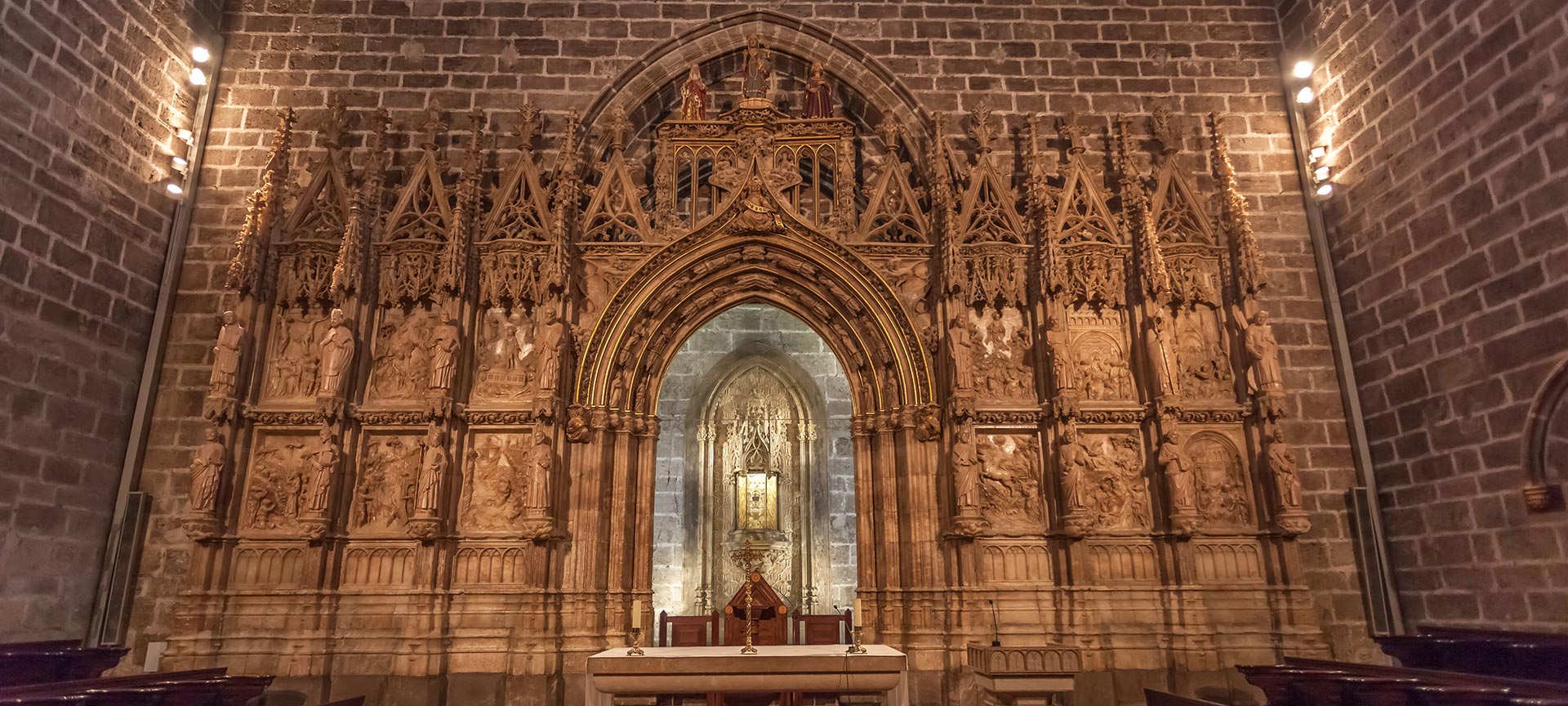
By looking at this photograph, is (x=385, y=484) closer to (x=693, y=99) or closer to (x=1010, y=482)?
(x=693, y=99)

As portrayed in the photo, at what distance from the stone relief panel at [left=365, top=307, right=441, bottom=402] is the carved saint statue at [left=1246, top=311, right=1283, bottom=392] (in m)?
9.25

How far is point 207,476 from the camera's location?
8773 mm

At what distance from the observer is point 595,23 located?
11.7 m

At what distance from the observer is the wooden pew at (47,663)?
6410 mm

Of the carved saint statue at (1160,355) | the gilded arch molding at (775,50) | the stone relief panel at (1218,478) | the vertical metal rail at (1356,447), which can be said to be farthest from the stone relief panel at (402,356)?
Answer: the vertical metal rail at (1356,447)

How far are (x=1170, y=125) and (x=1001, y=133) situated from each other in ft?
6.97

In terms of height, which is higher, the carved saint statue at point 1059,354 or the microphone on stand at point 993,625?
the carved saint statue at point 1059,354

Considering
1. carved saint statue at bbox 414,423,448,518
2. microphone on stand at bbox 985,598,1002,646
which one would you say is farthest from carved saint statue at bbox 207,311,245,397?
microphone on stand at bbox 985,598,1002,646

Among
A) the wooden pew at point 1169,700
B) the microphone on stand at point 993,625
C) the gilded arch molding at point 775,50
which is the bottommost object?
the wooden pew at point 1169,700

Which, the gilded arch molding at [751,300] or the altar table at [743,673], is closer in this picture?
the altar table at [743,673]

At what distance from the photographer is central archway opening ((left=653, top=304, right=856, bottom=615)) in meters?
14.8

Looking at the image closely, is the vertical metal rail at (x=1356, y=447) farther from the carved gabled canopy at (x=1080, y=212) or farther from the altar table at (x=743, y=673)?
the altar table at (x=743, y=673)

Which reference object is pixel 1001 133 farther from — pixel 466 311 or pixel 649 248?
pixel 466 311

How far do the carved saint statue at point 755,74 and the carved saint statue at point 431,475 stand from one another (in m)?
5.36
